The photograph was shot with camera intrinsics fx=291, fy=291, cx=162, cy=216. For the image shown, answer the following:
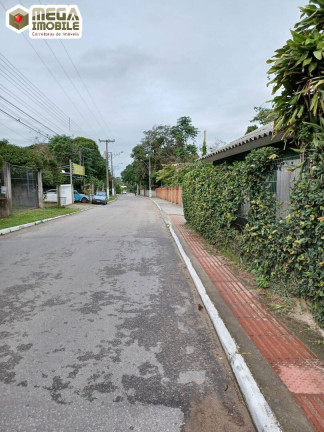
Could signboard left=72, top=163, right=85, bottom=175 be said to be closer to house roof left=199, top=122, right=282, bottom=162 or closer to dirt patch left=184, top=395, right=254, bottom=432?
house roof left=199, top=122, right=282, bottom=162

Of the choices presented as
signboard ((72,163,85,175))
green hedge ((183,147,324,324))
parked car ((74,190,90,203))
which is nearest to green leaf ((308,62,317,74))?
green hedge ((183,147,324,324))

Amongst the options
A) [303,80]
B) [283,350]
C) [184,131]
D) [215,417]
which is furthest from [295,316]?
[184,131]

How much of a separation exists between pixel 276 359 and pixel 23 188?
1878cm

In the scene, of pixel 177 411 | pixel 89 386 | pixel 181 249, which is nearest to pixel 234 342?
pixel 177 411

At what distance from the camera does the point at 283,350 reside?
3.12 m

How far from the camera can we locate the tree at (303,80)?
11.9 ft

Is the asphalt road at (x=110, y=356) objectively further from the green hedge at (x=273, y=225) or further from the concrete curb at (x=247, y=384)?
the green hedge at (x=273, y=225)

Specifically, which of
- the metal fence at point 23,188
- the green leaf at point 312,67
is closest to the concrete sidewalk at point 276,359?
the green leaf at point 312,67

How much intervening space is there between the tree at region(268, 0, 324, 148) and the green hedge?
0.52m

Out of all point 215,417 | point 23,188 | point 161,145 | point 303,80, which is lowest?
point 215,417

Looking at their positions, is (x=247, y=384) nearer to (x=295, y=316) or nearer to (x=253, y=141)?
(x=295, y=316)

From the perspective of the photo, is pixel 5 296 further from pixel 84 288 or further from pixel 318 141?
pixel 318 141

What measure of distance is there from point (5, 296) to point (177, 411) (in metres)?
3.51

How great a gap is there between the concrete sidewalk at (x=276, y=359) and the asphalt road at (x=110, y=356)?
27 cm
